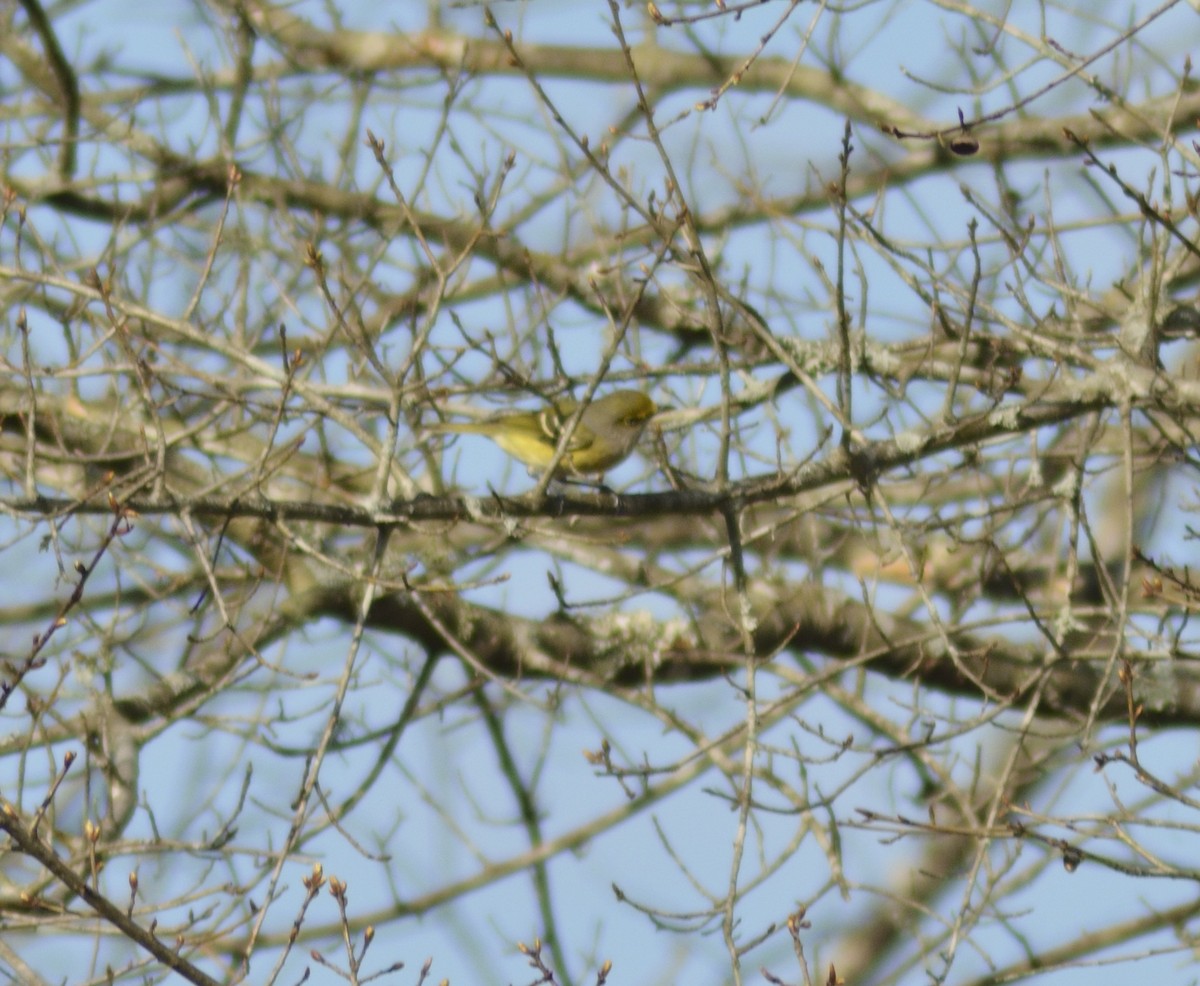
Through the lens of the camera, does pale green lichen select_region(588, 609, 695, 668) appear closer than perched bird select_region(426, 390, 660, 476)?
No

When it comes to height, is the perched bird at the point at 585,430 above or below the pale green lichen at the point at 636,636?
above

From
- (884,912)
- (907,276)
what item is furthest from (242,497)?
(884,912)

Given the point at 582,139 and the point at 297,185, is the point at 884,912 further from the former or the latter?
the point at 582,139

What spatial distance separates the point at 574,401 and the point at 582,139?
3.17 m

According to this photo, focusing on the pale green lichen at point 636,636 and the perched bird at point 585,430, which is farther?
the pale green lichen at point 636,636

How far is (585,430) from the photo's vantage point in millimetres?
7633

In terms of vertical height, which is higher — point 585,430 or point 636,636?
point 585,430

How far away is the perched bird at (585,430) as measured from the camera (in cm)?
771

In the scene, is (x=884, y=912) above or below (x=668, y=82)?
below

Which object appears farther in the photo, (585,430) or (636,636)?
(636,636)

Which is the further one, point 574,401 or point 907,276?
point 574,401

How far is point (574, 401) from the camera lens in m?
7.65

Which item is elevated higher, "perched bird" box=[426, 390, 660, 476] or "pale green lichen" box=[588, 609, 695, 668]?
"perched bird" box=[426, 390, 660, 476]

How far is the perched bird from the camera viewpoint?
7707mm
